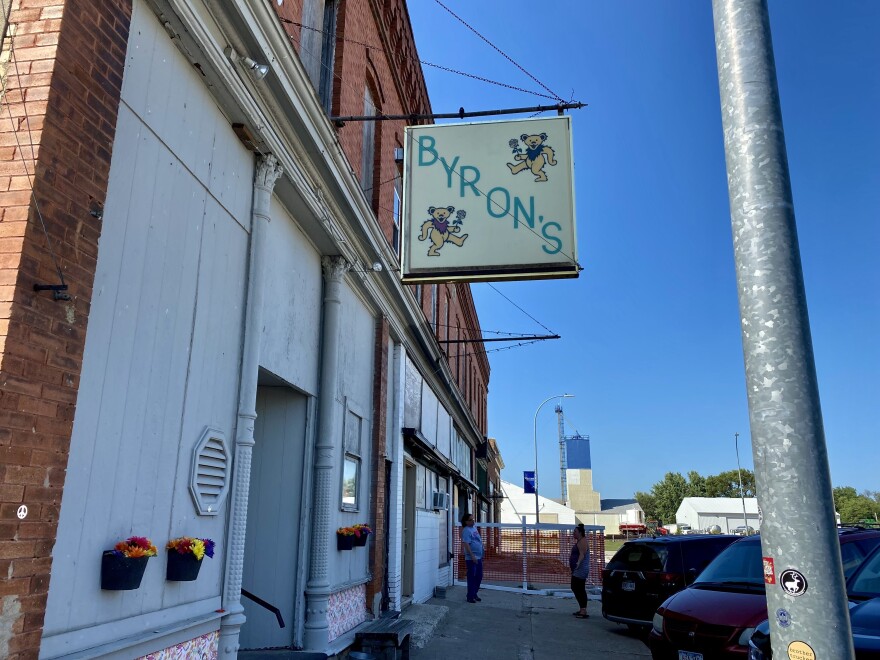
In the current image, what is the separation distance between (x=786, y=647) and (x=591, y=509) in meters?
83.0

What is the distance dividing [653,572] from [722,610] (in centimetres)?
430

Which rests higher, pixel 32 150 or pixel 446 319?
pixel 446 319

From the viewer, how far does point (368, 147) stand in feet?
37.8

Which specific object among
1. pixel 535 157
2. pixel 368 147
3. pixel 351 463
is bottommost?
pixel 351 463

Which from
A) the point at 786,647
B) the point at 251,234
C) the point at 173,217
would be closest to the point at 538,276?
the point at 251,234

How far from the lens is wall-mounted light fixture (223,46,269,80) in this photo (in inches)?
228

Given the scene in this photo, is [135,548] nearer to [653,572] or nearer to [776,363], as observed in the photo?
[776,363]

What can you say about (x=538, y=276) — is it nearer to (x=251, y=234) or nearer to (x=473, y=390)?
(x=251, y=234)

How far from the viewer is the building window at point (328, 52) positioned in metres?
9.11

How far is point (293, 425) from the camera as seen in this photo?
837cm

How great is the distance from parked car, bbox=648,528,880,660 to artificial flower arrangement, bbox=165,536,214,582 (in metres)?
4.81

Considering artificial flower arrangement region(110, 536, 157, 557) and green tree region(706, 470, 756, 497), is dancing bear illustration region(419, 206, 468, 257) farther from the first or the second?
green tree region(706, 470, 756, 497)

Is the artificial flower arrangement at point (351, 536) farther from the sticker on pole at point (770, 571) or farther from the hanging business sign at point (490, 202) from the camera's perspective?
the sticker on pole at point (770, 571)

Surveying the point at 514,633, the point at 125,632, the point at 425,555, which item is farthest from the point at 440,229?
the point at 425,555
